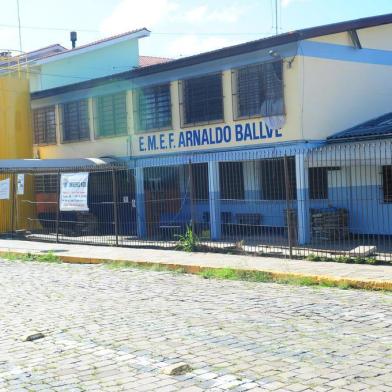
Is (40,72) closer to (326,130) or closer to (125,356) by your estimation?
(326,130)

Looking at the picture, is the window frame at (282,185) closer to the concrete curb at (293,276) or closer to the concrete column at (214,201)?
the concrete column at (214,201)

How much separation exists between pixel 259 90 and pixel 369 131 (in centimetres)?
312

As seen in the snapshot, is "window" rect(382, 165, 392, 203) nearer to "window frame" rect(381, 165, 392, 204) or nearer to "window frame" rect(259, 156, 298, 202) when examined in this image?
"window frame" rect(381, 165, 392, 204)

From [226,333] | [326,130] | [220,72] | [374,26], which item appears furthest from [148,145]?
[226,333]

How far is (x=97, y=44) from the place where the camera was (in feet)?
87.6

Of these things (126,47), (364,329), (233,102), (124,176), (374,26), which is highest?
(126,47)

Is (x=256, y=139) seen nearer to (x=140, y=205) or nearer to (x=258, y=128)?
(x=258, y=128)


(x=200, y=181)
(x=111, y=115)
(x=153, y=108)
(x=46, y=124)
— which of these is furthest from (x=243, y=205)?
(x=46, y=124)

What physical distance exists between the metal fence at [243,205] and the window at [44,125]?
1802mm

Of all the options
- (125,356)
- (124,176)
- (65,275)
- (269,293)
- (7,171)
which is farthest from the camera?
(124,176)

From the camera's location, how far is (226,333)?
261 inches

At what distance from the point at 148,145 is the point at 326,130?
6177 millimetres

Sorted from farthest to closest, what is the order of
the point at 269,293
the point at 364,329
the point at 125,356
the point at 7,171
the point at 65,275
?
the point at 7,171, the point at 65,275, the point at 269,293, the point at 364,329, the point at 125,356

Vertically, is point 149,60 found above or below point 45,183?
above
